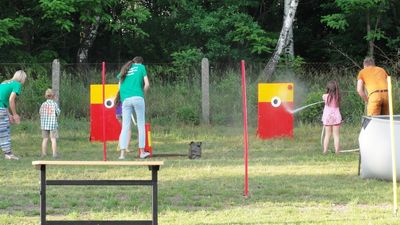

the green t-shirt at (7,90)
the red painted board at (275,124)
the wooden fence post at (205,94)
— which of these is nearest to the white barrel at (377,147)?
the green t-shirt at (7,90)

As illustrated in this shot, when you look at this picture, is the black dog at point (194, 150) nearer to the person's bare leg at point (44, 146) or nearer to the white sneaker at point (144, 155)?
the white sneaker at point (144, 155)

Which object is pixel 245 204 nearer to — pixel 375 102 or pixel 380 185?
pixel 380 185

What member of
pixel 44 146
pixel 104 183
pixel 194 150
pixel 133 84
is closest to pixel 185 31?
pixel 44 146

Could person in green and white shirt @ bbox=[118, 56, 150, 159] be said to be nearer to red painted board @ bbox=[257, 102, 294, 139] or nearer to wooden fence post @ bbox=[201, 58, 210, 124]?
red painted board @ bbox=[257, 102, 294, 139]

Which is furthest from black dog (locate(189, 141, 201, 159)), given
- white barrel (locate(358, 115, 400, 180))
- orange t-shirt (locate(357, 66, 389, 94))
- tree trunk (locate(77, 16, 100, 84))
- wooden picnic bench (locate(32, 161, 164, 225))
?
tree trunk (locate(77, 16, 100, 84))

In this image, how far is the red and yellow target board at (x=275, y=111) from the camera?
1938cm

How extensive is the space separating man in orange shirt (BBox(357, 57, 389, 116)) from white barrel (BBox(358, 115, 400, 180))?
2.43m

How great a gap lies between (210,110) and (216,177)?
433 inches

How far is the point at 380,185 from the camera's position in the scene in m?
11.2

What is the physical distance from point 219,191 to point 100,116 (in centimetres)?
892

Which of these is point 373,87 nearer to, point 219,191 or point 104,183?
point 219,191

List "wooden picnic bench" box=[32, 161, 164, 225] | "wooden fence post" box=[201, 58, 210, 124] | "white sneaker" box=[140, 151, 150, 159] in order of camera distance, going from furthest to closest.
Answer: "wooden fence post" box=[201, 58, 210, 124]
"white sneaker" box=[140, 151, 150, 159]
"wooden picnic bench" box=[32, 161, 164, 225]

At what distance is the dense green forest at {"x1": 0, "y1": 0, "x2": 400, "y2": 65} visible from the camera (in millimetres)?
27594

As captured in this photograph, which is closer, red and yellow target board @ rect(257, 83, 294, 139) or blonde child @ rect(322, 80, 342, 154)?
blonde child @ rect(322, 80, 342, 154)
